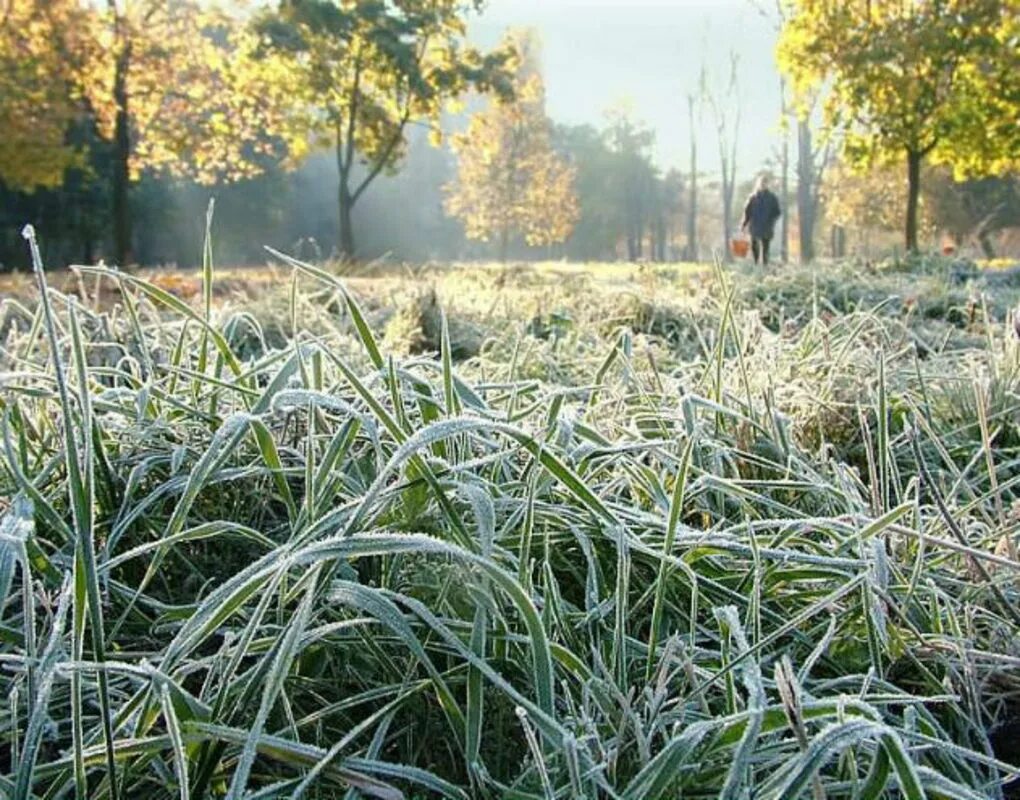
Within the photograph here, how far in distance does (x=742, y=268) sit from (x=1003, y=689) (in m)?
6.21

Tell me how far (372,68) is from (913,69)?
11.2 metres

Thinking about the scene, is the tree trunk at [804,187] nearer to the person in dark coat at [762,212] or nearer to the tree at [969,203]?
the tree at [969,203]

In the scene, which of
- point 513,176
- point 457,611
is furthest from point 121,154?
point 513,176

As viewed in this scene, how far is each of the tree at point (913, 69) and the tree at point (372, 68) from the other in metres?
7.89

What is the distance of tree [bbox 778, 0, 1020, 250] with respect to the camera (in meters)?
13.8

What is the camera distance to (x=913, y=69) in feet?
46.4

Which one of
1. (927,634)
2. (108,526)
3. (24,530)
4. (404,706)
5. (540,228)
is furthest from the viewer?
(540,228)

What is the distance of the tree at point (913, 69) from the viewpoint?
1378cm

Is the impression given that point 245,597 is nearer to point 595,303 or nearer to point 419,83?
point 595,303

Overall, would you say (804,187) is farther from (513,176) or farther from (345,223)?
(345,223)

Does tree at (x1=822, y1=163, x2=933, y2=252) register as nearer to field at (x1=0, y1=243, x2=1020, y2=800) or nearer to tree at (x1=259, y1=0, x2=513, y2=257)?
tree at (x1=259, y1=0, x2=513, y2=257)

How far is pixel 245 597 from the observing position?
0.56 metres

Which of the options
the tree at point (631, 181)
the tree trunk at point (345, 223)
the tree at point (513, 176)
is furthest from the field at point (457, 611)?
the tree at point (631, 181)

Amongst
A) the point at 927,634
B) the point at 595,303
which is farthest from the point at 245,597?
the point at 595,303
